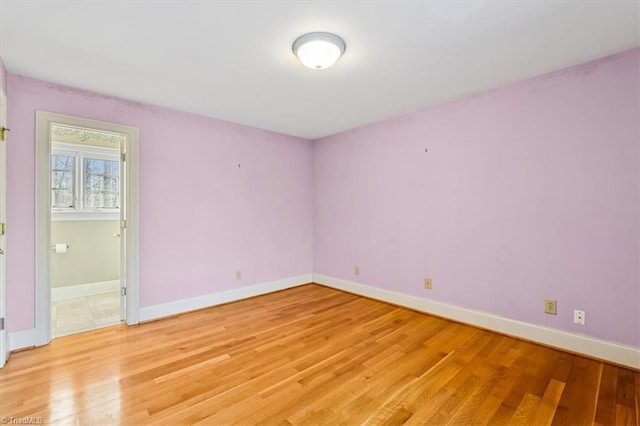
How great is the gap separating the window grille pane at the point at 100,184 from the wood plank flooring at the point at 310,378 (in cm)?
232

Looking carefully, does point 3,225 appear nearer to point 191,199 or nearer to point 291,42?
point 191,199

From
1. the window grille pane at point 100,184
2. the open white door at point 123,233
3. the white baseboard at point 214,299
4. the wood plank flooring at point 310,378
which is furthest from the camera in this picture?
the window grille pane at point 100,184

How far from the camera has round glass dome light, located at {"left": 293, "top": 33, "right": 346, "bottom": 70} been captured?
2.03m

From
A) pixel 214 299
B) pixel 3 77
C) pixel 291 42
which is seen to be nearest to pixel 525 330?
pixel 291 42

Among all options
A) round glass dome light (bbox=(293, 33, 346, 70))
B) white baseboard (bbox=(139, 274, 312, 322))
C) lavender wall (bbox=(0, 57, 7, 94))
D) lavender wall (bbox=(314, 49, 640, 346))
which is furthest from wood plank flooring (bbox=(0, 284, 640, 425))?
round glass dome light (bbox=(293, 33, 346, 70))

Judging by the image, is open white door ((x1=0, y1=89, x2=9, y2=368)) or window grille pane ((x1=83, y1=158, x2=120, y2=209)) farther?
window grille pane ((x1=83, y1=158, x2=120, y2=209))

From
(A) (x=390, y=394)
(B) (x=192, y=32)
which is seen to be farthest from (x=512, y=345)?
(B) (x=192, y=32)

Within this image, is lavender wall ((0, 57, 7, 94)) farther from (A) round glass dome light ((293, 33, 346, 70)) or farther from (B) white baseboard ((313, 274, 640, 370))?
(B) white baseboard ((313, 274, 640, 370))

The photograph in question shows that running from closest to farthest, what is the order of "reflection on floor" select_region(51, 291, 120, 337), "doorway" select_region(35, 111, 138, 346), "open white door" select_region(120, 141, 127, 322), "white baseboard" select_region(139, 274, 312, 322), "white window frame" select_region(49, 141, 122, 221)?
"doorway" select_region(35, 111, 138, 346) → "reflection on floor" select_region(51, 291, 120, 337) → "open white door" select_region(120, 141, 127, 322) → "white baseboard" select_region(139, 274, 312, 322) → "white window frame" select_region(49, 141, 122, 221)

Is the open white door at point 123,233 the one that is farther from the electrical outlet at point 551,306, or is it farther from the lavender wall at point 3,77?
the electrical outlet at point 551,306

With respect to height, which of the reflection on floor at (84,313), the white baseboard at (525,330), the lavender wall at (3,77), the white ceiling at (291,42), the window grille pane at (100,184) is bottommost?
the reflection on floor at (84,313)

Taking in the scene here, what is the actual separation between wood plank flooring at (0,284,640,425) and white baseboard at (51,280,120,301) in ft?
5.54

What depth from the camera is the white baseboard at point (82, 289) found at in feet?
13.3

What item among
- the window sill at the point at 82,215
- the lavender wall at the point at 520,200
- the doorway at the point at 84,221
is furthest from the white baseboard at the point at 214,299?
the window sill at the point at 82,215
